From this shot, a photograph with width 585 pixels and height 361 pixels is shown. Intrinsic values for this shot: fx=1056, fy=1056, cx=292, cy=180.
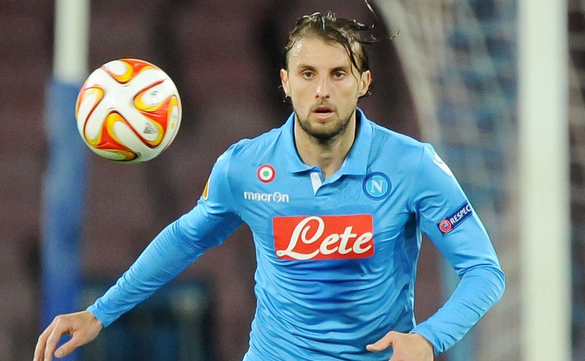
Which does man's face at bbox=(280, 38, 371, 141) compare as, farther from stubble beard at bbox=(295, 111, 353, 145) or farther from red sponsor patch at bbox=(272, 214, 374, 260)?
red sponsor patch at bbox=(272, 214, 374, 260)

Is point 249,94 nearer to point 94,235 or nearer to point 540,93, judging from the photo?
point 94,235

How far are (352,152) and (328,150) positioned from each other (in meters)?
0.08

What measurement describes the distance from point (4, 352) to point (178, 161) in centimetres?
199

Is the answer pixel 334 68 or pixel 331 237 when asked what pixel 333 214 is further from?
pixel 334 68

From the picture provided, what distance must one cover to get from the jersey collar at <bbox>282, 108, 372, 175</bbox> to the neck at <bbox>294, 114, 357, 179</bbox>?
1.1 inches

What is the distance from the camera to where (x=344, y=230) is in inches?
125

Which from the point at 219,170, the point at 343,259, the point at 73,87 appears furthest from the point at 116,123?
the point at 73,87

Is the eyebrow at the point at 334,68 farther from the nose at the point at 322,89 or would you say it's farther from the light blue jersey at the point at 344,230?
the light blue jersey at the point at 344,230

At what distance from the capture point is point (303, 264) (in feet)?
10.6

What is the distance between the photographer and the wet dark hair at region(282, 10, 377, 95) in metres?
3.19

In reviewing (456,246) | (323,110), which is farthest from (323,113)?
(456,246)

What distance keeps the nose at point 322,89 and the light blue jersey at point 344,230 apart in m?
0.22

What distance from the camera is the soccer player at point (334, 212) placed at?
3117mm

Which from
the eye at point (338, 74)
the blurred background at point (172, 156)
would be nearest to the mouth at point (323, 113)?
the eye at point (338, 74)
